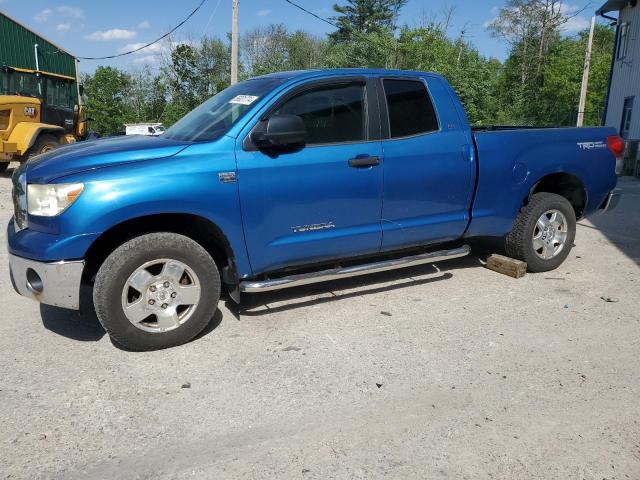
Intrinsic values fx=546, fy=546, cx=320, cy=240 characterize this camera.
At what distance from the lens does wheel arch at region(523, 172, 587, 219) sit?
5734mm

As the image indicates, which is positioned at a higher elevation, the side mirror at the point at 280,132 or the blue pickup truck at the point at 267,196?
the side mirror at the point at 280,132

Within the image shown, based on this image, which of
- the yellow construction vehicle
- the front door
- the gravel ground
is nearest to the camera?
the gravel ground

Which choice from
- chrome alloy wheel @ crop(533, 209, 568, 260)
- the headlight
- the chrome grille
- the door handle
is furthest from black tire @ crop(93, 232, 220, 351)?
chrome alloy wheel @ crop(533, 209, 568, 260)

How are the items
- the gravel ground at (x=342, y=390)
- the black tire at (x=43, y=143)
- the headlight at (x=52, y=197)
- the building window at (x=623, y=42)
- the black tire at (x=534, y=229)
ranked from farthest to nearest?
the building window at (x=623, y=42) → the black tire at (x=43, y=143) → the black tire at (x=534, y=229) → the headlight at (x=52, y=197) → the gravel ground at (x=342, y=390)

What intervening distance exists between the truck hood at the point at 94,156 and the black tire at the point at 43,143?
10525 mm

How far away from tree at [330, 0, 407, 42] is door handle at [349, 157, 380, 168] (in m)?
45.8

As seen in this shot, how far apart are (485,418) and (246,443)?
134 centimetres

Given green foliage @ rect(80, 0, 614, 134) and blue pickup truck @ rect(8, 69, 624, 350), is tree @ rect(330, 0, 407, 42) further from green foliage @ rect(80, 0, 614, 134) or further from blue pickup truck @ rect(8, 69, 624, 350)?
blue pickup truck @ rect(8, 69, 624, 350)

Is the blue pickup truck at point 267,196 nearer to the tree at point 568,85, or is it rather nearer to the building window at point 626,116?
the building window at point 626,116

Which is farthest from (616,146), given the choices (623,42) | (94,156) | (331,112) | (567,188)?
(623,42)

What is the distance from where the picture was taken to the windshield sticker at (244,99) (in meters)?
4.29

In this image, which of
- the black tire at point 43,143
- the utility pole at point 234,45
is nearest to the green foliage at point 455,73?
the utility pole at point 234,45

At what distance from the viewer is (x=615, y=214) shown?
9.53m

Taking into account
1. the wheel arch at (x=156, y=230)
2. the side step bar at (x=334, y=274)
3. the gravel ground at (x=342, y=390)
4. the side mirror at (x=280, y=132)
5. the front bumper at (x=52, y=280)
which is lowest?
the gravel ground at (x=342, y=390)
